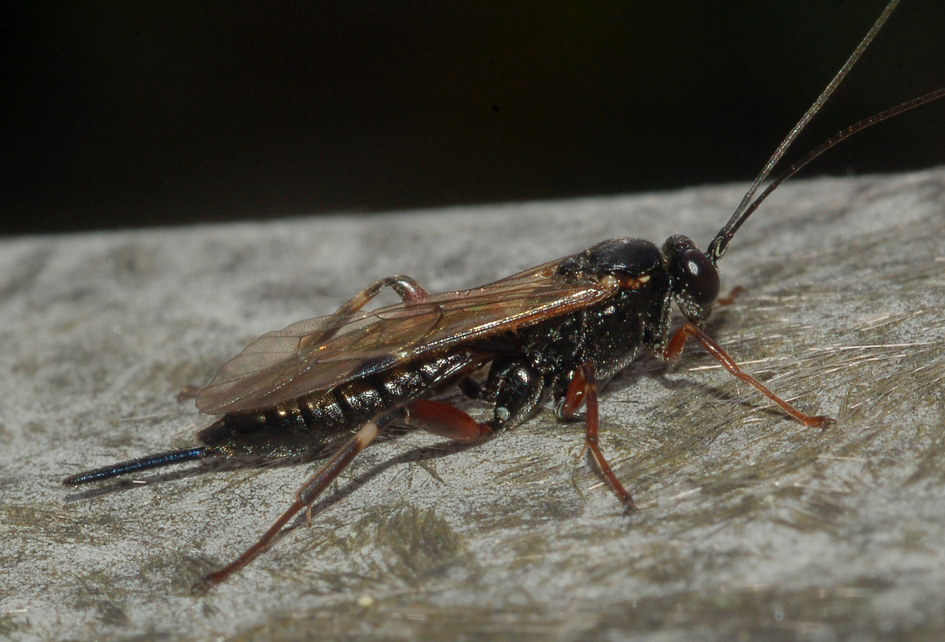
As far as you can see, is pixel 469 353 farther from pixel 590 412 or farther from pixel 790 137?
pixel 790 137

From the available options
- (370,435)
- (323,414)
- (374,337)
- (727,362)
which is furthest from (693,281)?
(323,414)

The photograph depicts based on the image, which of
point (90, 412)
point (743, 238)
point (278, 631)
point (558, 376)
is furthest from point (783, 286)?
point (90, 412)

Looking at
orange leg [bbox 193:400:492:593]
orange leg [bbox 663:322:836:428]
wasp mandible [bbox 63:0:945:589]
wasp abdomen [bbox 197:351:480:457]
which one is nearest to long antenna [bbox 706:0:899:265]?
wasp mandible [bbox 63:0:945:589]

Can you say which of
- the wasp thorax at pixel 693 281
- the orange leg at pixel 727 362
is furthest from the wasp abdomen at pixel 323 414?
the wasp thorax at pixel 693 281

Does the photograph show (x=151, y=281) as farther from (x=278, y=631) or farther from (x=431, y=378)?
(x=278, y=631)

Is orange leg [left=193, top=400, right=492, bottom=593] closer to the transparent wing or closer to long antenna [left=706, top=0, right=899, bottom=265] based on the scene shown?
the transparent wing

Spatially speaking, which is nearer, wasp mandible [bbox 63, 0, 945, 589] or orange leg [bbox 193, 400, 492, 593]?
orange leg [bbox 193, 400, 492, 593]

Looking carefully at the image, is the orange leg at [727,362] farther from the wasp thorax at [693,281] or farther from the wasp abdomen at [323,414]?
the wasp abdomen at [323,414]
